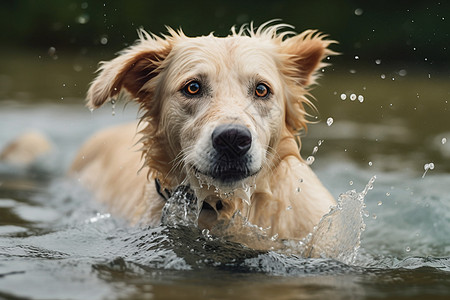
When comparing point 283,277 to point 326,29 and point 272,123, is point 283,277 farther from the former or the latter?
point 326,29

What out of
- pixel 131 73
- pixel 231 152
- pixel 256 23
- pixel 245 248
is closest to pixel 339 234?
pixel 245 248

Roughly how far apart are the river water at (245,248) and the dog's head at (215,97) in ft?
1.53

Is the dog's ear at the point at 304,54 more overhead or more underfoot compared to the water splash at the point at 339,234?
more overhead

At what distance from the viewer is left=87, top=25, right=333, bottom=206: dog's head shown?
4.39 metres

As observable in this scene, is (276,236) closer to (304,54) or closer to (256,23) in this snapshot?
(304,54)

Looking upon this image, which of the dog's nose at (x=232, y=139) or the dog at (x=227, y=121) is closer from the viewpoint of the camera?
the dog's nose at (x=232, y=139)

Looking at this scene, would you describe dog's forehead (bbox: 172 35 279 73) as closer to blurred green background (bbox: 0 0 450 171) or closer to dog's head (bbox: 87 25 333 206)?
dog's head (bbox: 87 25 333 206)

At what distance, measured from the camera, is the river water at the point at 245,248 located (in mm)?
3750

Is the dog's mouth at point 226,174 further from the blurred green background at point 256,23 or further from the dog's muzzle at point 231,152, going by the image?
the blurred green background at point 256,23

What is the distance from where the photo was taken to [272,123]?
4797 millimetres

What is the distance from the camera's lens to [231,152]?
4.33 meters

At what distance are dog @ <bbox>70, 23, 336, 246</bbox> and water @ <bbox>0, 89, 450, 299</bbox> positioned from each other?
0.60 feet

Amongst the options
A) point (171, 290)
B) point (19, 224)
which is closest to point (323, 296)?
point (171, 290)

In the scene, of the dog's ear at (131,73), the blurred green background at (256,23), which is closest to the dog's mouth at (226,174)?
the dog's ear at (131,73)
